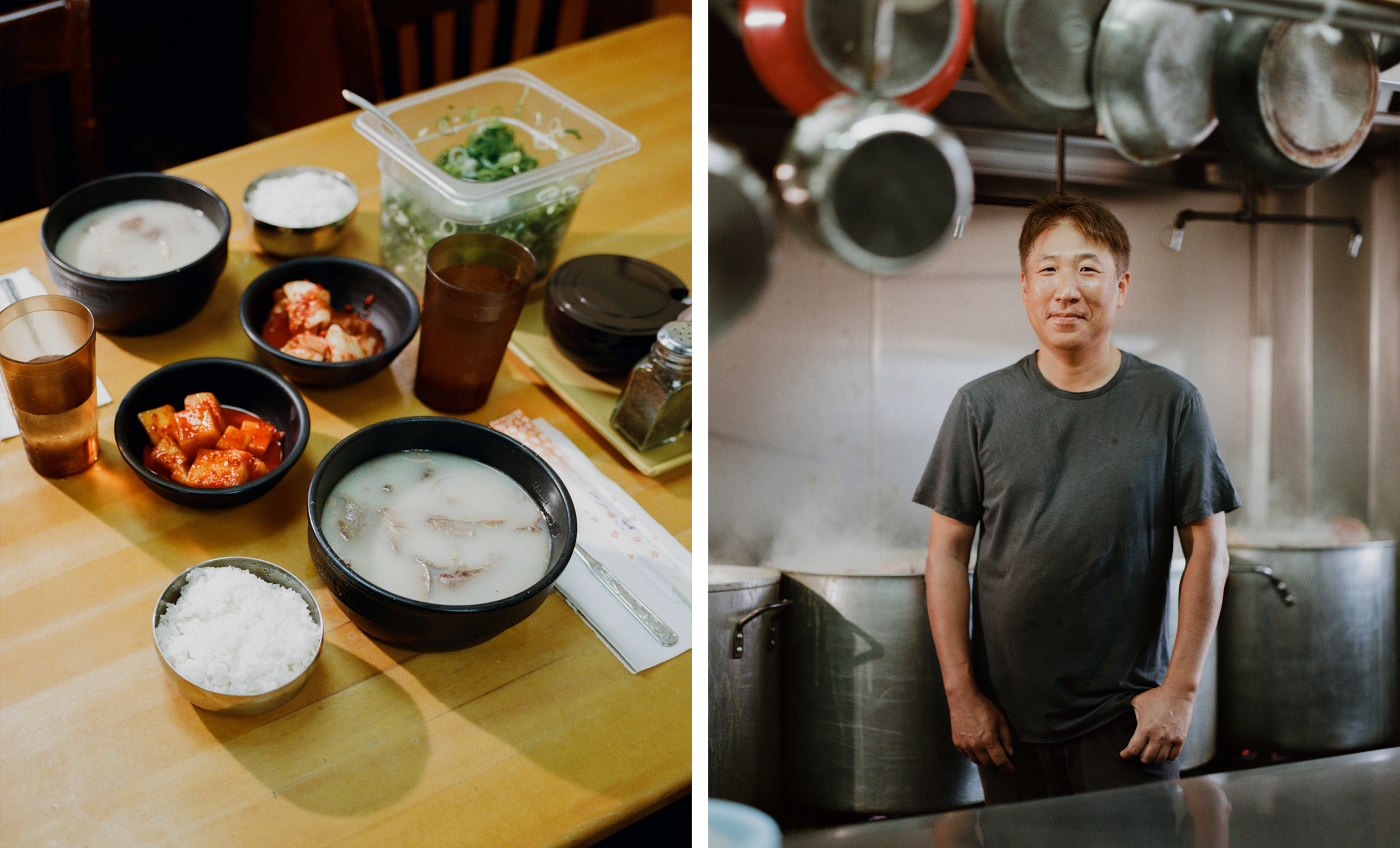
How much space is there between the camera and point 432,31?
244 centimetres

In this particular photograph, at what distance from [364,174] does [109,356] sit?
49 cm

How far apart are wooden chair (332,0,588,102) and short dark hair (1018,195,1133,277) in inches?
55.9

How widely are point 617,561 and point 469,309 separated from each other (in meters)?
0.34

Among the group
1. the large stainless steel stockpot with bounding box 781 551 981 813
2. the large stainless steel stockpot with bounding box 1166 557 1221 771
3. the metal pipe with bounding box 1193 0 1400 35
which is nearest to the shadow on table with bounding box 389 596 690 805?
the large stainless steel stockpot with bounding box 781 551 981 813

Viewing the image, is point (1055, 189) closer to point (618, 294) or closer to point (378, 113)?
point (618, 294)

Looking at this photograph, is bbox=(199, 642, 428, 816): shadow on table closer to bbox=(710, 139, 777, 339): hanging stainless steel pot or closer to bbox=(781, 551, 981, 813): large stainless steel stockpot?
bbox=(781, 551, 981, 813): large stainless steel stockpot

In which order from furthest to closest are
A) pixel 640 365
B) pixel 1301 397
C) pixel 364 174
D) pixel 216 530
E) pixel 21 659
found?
pixel 364 174 < pixel 640 365 < pixel 216 530 < pixel 21 659 < pixel 1301 397

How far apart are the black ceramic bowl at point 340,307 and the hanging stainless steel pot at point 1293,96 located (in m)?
0.94

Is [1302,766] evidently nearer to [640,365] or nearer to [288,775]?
[640,365]

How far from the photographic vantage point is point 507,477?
1158 millimetres

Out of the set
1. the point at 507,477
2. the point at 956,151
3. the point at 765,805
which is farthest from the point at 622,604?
the point at 956,151

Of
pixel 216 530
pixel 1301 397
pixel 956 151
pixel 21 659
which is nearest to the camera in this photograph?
pixel 956 151

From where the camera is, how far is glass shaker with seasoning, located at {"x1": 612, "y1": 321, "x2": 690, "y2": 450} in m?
1.18

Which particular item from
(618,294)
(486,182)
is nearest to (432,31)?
(486,182)
